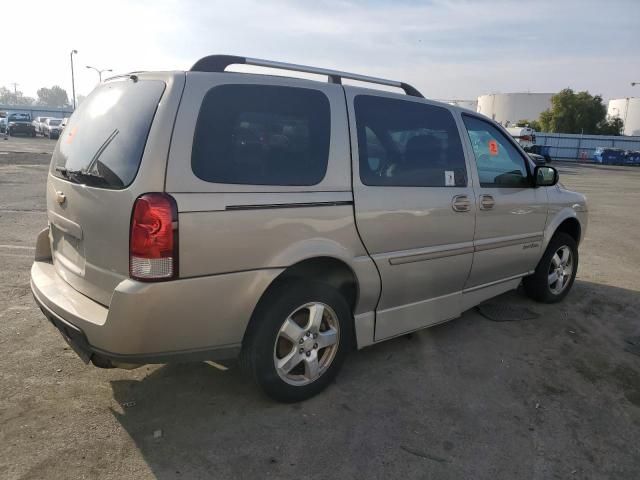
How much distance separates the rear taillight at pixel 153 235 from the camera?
2.42 meters

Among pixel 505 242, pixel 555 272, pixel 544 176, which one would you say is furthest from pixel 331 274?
pixel 555 272

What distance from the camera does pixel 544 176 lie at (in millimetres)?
4523

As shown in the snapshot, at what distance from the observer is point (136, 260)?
2443mm

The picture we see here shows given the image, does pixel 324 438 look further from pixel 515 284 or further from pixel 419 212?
pixel 515 284

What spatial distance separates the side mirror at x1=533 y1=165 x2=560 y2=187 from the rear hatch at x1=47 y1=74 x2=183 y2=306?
10.8 feet

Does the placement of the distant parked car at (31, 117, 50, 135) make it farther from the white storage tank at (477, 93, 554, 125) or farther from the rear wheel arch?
the white storage tank at (477, 93, 554, 125)

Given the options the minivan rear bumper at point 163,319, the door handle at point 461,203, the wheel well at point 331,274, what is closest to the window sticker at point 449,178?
the door handle at point 461,203

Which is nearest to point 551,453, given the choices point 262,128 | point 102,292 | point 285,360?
point 285,360

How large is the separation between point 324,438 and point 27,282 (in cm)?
374

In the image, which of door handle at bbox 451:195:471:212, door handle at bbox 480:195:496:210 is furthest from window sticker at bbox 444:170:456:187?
door handle at bbox 480:195:496:210

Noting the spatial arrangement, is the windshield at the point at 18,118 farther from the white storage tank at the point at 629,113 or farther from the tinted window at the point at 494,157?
the white storage tank at the point at 629,113

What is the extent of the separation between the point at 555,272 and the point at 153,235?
164 inches

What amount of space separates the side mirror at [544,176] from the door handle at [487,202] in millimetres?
701

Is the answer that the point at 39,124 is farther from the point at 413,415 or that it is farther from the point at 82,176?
the point at 413,415
